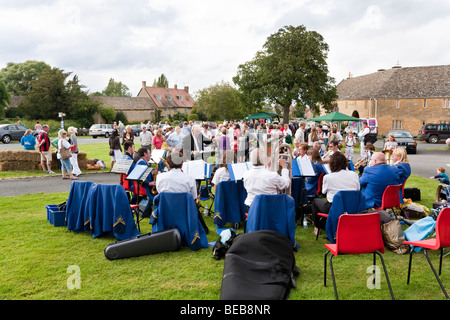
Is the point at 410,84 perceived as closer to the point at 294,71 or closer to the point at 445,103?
the point at 445,103

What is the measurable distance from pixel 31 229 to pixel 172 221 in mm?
3342

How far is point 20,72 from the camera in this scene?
7106cm

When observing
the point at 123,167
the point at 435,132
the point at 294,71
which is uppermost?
the point at 294,71

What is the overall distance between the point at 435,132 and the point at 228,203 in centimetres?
3090

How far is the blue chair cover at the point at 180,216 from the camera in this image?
580cm

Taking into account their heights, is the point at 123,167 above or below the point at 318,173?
above

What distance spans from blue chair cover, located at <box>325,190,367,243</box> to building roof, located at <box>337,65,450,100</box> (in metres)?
47.3

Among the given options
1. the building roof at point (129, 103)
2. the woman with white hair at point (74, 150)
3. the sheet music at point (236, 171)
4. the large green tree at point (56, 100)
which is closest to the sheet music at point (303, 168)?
the sheet music at point (236, 171)

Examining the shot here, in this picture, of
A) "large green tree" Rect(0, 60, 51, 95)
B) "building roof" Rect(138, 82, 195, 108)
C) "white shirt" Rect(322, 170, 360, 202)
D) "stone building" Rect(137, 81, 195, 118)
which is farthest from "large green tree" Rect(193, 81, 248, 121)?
"white shirt" Rect(322, 170, 360, 202)

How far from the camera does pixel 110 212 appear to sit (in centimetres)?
647

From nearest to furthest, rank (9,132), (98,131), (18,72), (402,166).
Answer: (402,166)
(9,132)
(98,131)
(18,72)

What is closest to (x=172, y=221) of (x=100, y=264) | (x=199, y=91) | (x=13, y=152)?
(x=100, y=264)

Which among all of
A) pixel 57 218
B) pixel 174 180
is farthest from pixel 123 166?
pixel 57 218
